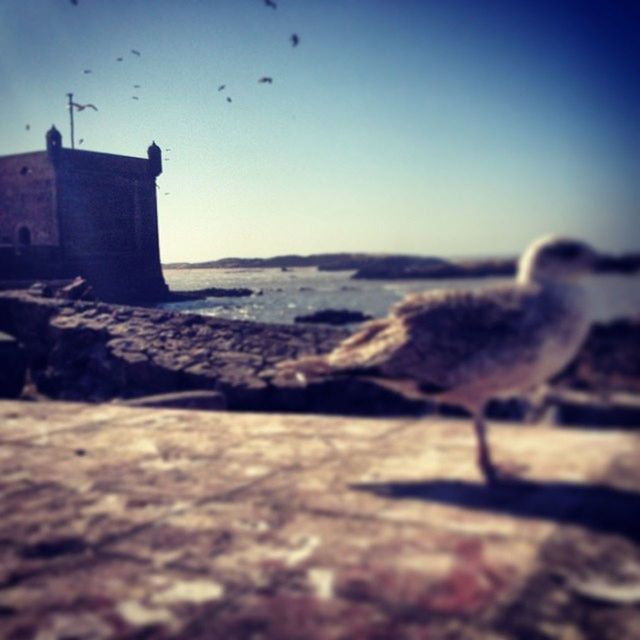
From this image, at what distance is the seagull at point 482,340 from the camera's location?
1.41 m

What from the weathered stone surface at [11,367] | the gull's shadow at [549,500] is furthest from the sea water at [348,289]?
the weathered stone surface at [11,367]

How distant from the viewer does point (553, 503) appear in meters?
1.53

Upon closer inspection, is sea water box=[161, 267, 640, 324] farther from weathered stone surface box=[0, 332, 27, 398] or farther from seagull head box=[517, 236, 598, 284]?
weathered stone surface box=[0, 332, 27, 398]

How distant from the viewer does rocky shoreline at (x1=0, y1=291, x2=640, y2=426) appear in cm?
119

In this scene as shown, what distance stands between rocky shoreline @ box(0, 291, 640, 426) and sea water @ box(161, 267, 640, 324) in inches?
2.1

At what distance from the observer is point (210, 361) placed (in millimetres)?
5656

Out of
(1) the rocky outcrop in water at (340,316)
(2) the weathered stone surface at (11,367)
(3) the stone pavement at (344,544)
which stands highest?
(1) the rocky outcrop in water at (340,316)

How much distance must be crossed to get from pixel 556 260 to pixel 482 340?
496 millimetres

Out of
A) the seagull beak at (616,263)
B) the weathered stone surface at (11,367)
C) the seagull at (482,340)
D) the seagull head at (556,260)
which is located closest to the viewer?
the seagull beak at (616,263)

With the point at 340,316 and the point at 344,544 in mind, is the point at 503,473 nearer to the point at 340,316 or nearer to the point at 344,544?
the point at 344,544

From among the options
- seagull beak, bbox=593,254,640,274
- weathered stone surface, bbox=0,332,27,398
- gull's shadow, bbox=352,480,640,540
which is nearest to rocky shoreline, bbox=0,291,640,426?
seagull beak, bbox=593,254,640,274

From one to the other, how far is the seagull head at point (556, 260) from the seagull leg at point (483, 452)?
0.54 meters

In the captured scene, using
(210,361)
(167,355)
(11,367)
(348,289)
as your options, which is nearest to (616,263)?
(348,289)

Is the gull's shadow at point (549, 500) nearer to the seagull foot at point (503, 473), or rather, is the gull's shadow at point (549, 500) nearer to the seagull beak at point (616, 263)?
the seagull foot at point (503, 473)
